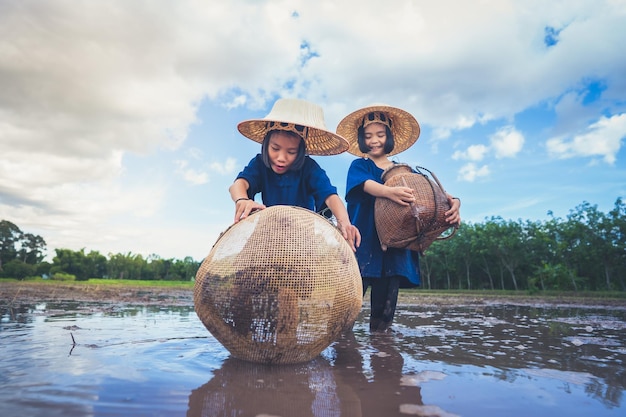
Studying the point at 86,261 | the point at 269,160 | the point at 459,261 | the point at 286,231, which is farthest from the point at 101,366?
the point at 86,261

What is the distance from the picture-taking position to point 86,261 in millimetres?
61750

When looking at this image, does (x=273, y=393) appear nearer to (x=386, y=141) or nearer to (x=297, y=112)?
(x=297, y=112)

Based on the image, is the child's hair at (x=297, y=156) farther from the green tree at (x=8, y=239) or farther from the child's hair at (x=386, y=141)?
the green tree at (x=8, y=239)

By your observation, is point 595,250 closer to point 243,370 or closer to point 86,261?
point 243,370

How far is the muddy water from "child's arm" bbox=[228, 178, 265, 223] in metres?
0.91

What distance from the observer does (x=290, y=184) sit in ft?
10.8

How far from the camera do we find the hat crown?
304 centimetres

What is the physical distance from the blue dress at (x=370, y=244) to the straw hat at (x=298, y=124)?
39 cm

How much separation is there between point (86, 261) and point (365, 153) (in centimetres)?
6879

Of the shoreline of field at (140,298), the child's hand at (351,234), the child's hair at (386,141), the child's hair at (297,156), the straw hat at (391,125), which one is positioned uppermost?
the straw hat at (391,125)

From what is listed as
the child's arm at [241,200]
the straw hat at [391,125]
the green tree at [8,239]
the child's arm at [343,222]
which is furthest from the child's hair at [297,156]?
the green tree at [8,239]

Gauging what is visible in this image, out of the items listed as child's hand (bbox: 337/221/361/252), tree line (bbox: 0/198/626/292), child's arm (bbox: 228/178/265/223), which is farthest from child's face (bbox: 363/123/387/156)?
tree line (bbox: 0/198/626/292)

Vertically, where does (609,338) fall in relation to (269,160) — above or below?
below

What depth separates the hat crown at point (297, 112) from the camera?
120 inches
